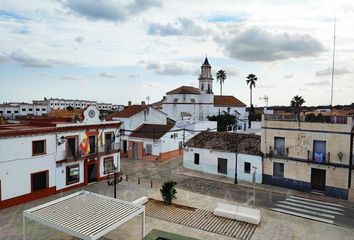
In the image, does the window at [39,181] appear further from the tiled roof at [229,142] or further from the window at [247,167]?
the window at [247,167]

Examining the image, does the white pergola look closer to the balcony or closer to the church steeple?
the balcony

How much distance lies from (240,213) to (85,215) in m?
9.45

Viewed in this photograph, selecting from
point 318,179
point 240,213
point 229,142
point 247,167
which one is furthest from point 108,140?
point 318,179

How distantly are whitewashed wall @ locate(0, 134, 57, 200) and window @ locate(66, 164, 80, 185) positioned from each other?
196 centimetres

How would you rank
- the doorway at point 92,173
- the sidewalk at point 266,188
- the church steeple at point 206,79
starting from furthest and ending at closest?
1. the church steeple at point 206,79
2. the doorway at point 92,173
3. the sidewalk at point 266,188

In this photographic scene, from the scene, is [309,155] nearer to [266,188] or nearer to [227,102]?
[266,188]

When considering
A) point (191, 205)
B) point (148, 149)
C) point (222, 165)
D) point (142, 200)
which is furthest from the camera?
point (148, 149)

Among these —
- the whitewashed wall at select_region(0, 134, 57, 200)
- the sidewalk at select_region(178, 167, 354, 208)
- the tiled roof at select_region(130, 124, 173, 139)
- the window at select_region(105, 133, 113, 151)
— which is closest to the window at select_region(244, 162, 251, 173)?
the sidewalk at select_region(178, 167, 354, 208)

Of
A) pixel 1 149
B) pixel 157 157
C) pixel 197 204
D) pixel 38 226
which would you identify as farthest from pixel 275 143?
pixel 1 149

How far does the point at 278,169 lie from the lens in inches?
979

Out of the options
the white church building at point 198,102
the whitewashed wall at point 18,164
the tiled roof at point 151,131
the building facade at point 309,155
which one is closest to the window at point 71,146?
the whitewashed wall at point 18,164

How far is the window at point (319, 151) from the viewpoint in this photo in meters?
22.5

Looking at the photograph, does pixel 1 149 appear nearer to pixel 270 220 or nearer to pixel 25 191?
pixel 25 191

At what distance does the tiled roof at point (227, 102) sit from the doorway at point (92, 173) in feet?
172
